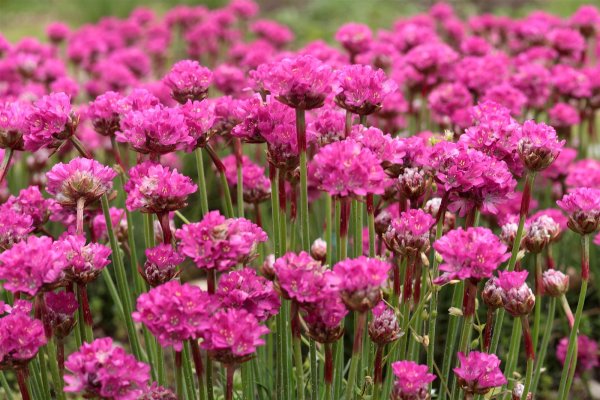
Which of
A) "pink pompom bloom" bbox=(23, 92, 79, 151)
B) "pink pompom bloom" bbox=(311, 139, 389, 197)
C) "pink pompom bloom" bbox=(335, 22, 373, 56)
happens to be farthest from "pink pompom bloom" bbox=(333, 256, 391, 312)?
"pink pompom bloom" bbox=(335, 22, 373, 56)

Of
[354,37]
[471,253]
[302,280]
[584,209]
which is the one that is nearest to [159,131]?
[302,280]

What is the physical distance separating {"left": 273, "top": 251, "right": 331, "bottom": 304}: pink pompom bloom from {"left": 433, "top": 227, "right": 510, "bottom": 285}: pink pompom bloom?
0.25 meters

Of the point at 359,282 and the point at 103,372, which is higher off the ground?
the point at 359,282

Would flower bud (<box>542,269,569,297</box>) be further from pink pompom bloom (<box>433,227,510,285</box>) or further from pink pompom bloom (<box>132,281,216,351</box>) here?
pink pompom bloom (<box>132,281,216,351</box>)

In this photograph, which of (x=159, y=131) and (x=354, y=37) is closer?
(x=159, y=131)

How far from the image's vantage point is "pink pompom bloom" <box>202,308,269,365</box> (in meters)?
1.40

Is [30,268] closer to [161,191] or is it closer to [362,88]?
[161,191]

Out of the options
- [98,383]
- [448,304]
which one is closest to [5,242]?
[98,383]

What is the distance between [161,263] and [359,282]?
491 millimetres

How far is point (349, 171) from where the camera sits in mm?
1468

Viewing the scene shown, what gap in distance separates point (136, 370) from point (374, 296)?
46 centimetres

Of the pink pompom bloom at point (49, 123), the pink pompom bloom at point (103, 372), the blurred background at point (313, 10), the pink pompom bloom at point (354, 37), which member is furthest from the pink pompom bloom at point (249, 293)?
the blurred background at point (313, 10)

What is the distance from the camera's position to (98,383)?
1399 millimetres

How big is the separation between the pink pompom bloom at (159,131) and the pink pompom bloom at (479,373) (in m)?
0.79
